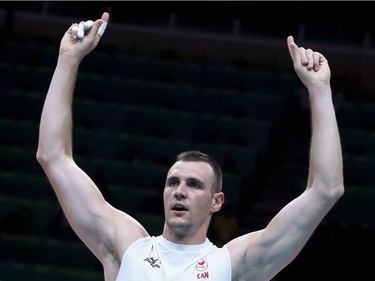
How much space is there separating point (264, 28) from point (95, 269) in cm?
994

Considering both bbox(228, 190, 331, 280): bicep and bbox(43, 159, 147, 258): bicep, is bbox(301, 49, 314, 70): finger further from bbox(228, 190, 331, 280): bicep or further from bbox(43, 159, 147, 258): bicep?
bbox(43, 159, 147, 258): bicep

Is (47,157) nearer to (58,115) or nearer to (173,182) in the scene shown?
(58,115)

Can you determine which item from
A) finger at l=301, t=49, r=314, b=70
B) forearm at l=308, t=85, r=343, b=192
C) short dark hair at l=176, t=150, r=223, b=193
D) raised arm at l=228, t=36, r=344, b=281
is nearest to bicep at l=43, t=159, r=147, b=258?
short dark hair at l=176, t=150, r=223, b=193

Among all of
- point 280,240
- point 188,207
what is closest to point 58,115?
point 188,207

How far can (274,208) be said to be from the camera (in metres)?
13.1

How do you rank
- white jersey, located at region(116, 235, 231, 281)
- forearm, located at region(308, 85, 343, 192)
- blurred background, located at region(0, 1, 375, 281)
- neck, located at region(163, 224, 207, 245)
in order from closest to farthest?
forearm, located at region(308, 85, 343, 192)
white jersey, located at region(116, 235, 231, 281)
neck, located at region(163, 224, 207, 245)
blurred background, located at region(0, 1, 375, 281)

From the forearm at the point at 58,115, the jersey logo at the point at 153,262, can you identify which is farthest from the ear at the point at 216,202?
the forearm at the point at 58,115

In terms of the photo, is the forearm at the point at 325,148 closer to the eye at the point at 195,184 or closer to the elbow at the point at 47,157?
the eye at the point at 195,184

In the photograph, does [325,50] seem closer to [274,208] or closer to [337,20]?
[337,20]

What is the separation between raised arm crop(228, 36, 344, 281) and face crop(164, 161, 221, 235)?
0.21 metres

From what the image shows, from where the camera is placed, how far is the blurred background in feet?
35.7

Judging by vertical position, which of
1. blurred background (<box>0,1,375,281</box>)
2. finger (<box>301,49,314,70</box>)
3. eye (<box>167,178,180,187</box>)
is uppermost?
finger (<box>301,49,314,70</box>)

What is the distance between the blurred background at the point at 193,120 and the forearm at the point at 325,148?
20.5 feet

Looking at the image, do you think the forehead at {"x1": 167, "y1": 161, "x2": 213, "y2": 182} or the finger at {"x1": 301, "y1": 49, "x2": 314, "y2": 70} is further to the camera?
the forehead at {"x1": 167, "y1": 161, "x2": 213, "y2": 182}
